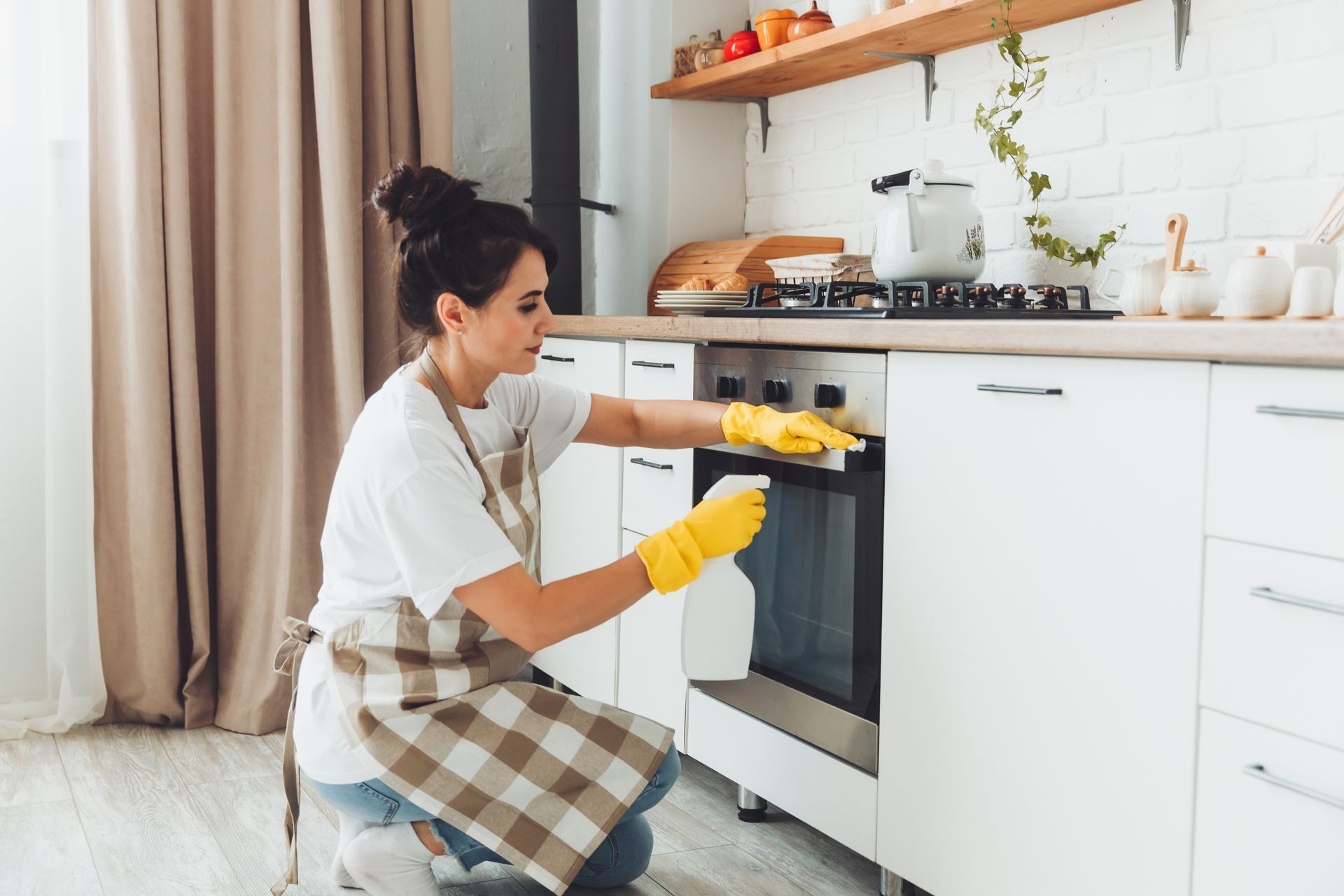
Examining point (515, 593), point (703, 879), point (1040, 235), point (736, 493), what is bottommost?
point (703, 879)

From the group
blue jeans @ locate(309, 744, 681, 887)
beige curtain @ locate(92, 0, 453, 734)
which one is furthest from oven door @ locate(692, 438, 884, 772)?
beige curtain @ locate(92, 0, 453, 734)

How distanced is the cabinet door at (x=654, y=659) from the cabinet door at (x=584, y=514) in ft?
0.18

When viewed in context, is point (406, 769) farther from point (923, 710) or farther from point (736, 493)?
point (923, 710)

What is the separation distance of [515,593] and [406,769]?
0.32 metres

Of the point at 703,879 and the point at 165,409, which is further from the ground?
the point at 165,409

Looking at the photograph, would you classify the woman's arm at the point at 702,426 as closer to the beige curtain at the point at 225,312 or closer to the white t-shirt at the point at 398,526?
the white t-shirt at the point at 398,526

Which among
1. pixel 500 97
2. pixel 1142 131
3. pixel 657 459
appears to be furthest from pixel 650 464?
pixel 500 97

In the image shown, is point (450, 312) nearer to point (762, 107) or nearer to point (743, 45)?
point (743, 45)

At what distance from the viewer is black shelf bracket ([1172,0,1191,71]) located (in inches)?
74.0

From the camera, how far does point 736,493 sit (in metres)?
1.68

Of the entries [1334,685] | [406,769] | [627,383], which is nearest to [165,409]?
[627,383]

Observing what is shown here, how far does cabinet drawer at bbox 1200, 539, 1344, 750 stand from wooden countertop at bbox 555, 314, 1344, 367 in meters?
0.21

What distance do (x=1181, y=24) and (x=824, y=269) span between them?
2.41 feet

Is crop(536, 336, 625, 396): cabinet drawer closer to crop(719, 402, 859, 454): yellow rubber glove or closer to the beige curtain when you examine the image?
the beige curtain
